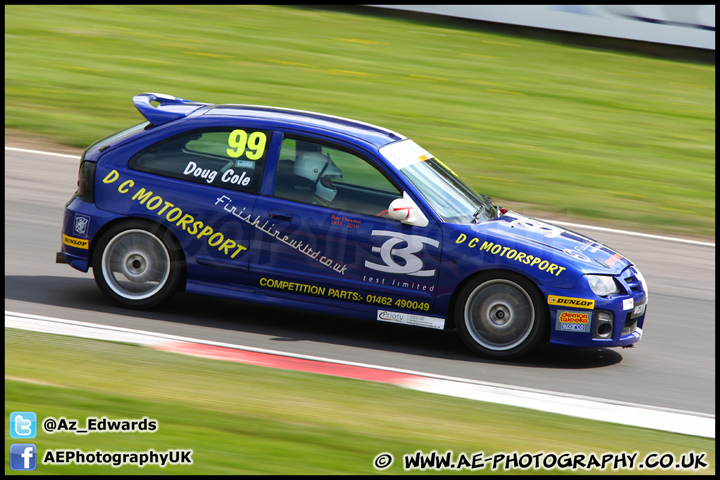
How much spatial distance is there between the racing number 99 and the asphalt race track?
4.72 ft

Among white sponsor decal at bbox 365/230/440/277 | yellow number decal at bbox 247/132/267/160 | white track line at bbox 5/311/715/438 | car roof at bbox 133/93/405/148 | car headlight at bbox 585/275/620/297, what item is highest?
car roof at bbox 133/93/405/148

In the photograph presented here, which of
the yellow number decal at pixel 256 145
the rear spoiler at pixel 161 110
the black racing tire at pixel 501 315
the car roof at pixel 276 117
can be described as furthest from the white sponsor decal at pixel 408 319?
the rear spoiler at pixel 161 110

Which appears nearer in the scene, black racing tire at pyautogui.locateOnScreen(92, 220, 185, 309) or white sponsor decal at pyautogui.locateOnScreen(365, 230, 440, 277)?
white sponsor decal at pyautogui.locateOnScreen(365, 230, 440, 277)

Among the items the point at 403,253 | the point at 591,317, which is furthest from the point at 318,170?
the point at 591,317

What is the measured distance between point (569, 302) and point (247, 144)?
2895 mm

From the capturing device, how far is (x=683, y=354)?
755cm

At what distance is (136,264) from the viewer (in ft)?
23.4

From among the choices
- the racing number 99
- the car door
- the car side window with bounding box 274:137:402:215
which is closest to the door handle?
the car door

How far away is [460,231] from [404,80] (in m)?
10.6

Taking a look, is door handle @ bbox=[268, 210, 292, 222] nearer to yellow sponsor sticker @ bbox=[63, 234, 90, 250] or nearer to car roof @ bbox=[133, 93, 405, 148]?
car roof @ bbox=[133, 93, 405, 148]

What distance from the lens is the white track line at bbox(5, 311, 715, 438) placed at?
5.95m

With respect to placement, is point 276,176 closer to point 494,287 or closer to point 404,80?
point 494,287

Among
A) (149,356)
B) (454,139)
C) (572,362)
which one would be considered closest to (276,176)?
(149,356)

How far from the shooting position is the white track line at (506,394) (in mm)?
5953
